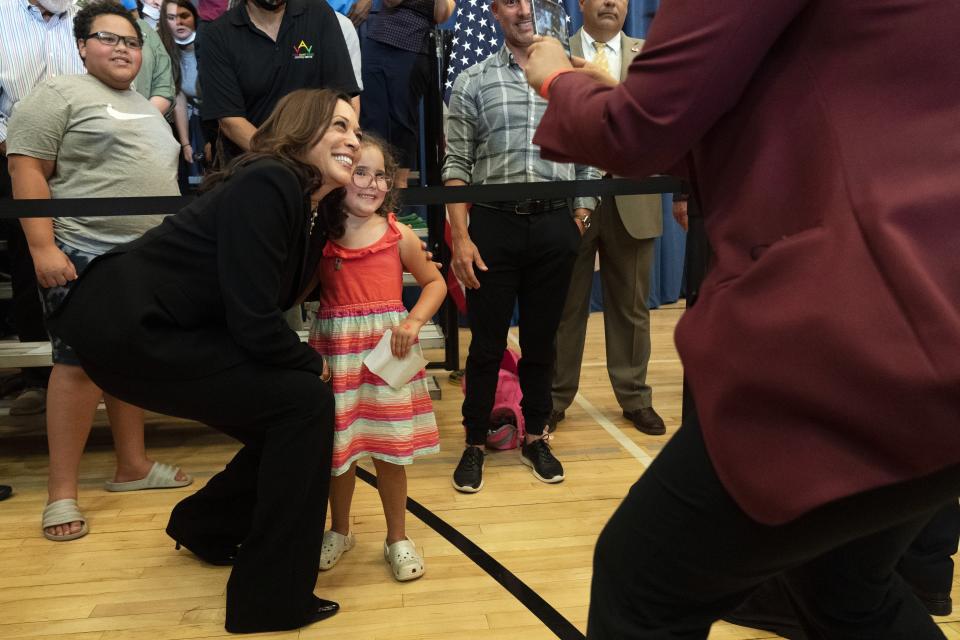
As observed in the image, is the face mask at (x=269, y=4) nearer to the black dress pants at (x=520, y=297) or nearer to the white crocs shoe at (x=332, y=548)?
the black dress pants at (x=520, y=297)

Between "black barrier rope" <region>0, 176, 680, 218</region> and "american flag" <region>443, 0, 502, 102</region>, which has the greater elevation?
"american flag" <region>443, 0, 502, 102</region>

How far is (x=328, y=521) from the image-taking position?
2572 millimetres

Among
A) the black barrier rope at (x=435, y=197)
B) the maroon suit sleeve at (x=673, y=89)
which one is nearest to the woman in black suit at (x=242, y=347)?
the black barrier rope at (x=435, y=197)

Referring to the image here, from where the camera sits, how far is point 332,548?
2.31 meters

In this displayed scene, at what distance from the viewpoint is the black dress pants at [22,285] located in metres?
3.55

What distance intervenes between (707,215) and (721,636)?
1.36 meters

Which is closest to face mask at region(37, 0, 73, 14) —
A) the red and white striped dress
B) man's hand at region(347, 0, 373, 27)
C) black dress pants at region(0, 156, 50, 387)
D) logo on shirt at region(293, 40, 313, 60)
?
black dress pants at region(0, 156, 50, 387)

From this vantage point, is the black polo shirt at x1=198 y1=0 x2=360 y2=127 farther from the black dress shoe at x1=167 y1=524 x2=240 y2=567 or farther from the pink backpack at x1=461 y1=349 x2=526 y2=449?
the black dress shoe at x1=167 y1=524 x2=240 y2=567

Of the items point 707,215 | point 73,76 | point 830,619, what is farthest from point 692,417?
point 73,76

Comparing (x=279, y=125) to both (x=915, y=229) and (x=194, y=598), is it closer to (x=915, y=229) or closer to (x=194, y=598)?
(x=194, y=598)

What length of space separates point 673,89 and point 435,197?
175 centimetres

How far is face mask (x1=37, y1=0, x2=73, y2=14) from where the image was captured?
337 centimetres

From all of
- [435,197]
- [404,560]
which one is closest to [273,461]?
[404,560]

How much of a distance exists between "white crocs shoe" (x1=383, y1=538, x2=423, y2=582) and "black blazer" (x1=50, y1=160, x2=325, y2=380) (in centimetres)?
62
